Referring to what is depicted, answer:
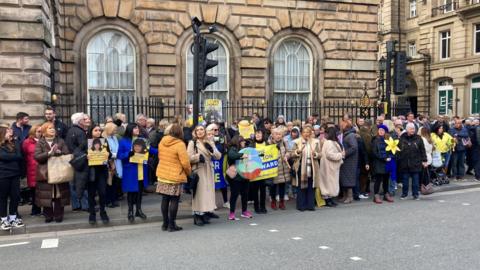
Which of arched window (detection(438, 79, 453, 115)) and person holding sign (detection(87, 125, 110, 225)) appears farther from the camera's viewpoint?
arched window (detection(438, 79, 453, 115))

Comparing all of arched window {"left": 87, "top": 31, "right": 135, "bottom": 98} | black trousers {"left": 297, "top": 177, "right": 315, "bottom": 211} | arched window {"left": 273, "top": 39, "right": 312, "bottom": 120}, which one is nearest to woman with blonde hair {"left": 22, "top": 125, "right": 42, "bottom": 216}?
black trousers {"left": 297, "top": 177, "right": 315, "bottom": 211}

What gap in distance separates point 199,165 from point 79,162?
209 centimetres

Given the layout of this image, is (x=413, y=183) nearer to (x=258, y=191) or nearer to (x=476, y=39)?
(x=258, y=191)

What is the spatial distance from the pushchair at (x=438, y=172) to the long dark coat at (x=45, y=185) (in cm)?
930

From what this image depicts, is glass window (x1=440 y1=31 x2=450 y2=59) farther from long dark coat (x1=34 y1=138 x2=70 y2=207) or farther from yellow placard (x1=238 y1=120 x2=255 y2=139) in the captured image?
long dark coat (x1=34 y1=138 x2=70 y2=207)

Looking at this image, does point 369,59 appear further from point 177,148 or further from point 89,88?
point 177,148

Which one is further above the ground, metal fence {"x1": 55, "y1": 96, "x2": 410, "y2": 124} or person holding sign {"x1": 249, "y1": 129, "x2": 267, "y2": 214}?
metal fence {"x1": 55, "y1": 96, "x2": 410, "y2": 124}

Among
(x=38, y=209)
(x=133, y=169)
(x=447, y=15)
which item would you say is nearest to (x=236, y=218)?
(x=133, y=169)

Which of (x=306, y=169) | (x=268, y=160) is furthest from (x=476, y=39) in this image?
(x=268, y=160)

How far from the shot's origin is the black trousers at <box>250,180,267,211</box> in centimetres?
986

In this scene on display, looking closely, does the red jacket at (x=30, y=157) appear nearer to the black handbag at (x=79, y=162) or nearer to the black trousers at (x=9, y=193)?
the black trousers at (x=9, y=193)

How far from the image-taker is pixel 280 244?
7184 mm

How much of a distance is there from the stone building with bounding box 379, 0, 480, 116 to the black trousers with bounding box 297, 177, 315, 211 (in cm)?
2626

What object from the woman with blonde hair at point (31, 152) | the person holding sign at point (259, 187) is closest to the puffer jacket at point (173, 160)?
the person holding sign at point (259, 187)
